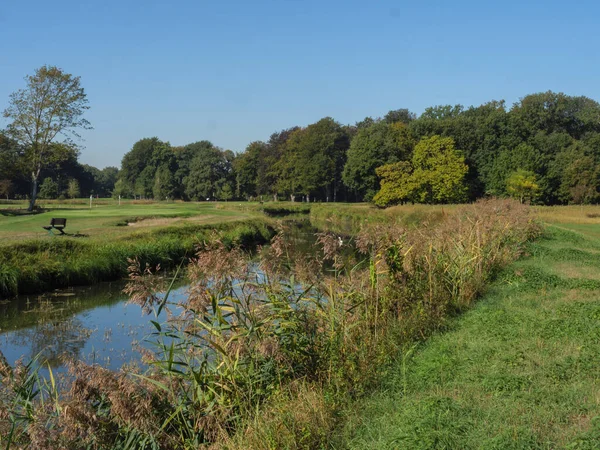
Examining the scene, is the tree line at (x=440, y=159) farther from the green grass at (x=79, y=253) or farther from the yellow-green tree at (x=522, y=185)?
the green grass at (x=79, y=253)

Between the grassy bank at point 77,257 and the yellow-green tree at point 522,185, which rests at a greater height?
the yellow-green tree at point 522,185

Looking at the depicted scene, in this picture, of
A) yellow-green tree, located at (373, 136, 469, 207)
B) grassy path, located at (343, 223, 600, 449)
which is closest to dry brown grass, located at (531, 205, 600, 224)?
yellow-green tree, located at (373, 136, 469, 207)

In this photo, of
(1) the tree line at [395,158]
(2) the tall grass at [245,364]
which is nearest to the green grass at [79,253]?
(2) the tall grass at [245,364]

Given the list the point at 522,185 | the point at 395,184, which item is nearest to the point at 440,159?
the point at 395,184

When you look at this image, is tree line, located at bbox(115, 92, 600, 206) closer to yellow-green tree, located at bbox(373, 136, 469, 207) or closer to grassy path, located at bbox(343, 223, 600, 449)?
yellow-green tree, located at bbox(373, 136, 469, 207)

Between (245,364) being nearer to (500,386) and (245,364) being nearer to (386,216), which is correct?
(500,386)

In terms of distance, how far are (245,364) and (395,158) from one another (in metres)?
66.9

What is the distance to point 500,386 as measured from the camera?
5715 mm

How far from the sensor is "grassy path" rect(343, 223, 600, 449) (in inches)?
178

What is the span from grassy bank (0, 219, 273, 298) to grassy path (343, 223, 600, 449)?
24.1 ft

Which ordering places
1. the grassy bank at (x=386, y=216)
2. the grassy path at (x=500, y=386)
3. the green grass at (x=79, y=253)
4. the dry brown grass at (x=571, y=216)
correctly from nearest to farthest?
the grassy path at (x=500, y=386)
the green grass at (x=79, y=253)
the grassy bank at (x=386, y=216)
the dry brown grass at (x=571, y=216)

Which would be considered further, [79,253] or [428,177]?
[428,177]

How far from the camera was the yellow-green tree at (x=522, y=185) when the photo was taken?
5831 cm

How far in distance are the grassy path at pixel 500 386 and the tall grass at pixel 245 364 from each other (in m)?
0.49
